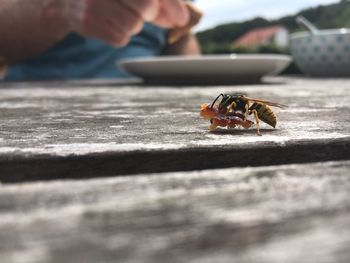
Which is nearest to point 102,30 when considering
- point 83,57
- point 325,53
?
point 325,53

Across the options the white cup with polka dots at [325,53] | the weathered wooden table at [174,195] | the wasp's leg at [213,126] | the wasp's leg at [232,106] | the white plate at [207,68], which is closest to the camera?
the weathered wooden table at [174,195]

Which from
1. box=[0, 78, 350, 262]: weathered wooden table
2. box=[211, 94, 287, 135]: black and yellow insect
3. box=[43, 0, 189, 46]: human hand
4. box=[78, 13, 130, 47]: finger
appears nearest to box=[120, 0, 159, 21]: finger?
box=[43, 0, 189, 46]: human hand

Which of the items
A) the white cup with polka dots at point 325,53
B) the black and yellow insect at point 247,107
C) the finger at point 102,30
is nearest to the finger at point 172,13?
the finger at point 102,30

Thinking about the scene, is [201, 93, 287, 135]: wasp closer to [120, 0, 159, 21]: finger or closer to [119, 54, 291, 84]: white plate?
[119, 54, 291, 84]: white plate

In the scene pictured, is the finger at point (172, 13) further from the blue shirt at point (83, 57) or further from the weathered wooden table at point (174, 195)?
the weathered wooden table at point (174, 195)

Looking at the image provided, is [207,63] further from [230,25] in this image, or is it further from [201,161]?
[230,25]

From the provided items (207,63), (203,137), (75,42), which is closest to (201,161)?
(203,137)
